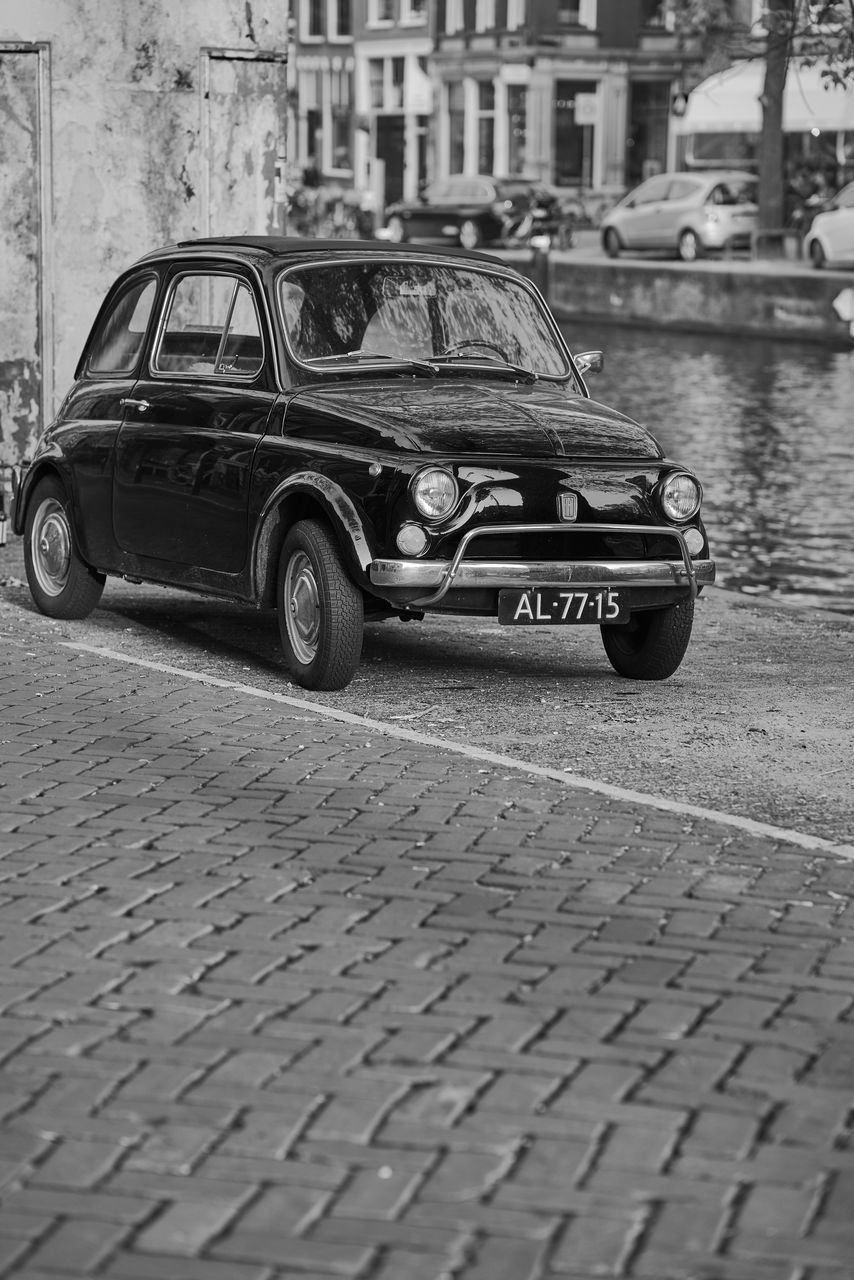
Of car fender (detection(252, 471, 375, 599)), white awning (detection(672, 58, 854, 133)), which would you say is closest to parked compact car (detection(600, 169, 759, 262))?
white awning (detection(672, 58, 854, 133))

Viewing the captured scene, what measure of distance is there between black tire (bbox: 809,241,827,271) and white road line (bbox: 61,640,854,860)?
96.1ft

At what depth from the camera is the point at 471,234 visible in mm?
52562

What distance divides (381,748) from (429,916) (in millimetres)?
2140

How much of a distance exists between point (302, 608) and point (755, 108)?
47.5m

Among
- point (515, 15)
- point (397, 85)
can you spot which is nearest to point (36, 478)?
point (515, 15)

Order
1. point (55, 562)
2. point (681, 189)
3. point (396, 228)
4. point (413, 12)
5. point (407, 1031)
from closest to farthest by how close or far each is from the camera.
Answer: point (407, 1031)
point (55, 562)
point (681, 189)
point (396, 228)
point (413, 12)

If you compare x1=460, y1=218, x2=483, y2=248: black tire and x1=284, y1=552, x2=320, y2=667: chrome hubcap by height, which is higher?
x1=460, y1=218, x2=483, y2=248: black tire

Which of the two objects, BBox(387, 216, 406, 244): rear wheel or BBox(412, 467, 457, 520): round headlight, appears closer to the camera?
BBox(412, 467, 457, 520): round headlight

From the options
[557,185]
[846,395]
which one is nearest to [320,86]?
[557,185]

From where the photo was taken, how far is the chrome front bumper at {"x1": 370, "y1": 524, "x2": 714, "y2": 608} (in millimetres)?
8523

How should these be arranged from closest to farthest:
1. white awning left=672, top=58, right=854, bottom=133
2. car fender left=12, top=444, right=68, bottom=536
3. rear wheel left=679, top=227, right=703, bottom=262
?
car fender left=12, top=444, right=68, bottom=536
rear wheel left=679, top=227, right=703, bottom=262
white awning left=672, top=58, right=854, bottom=133

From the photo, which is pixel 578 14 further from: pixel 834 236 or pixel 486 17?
pixel 834 236

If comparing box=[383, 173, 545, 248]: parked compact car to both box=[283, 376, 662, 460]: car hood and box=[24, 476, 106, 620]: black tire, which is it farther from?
box=[283, 376, 662, 460]: car hood

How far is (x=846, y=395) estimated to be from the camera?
2591 cm
